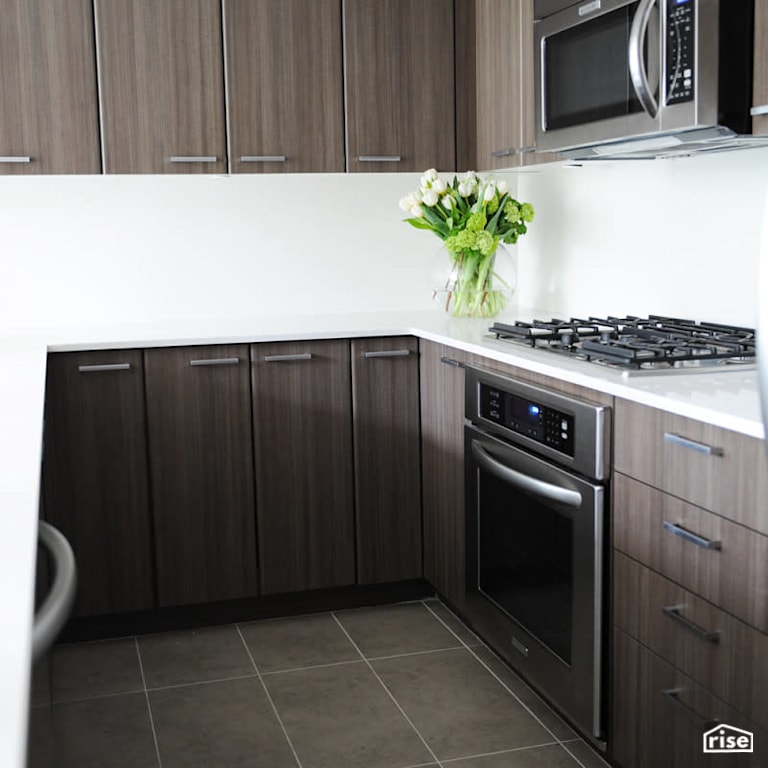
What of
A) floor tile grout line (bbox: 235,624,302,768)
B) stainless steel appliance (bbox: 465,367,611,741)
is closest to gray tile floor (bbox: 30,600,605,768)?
floor tile grout line (bbox: 235,624,302,768)

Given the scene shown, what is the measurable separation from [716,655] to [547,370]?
0.77 meters

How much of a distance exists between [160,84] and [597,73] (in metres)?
1.46

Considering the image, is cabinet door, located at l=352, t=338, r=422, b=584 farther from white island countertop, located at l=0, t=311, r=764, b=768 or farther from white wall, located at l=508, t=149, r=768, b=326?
white wall, located at l=508, t=149, r=768, b=326

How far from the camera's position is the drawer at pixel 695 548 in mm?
1779

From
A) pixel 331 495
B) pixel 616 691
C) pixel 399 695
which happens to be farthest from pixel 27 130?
pixel 616 691

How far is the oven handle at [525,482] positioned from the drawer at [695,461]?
183 millimetres

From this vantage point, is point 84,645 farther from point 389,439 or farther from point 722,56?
point 722,56

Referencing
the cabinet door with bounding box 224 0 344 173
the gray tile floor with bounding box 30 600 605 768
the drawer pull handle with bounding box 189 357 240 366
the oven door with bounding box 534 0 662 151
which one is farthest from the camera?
the cabinet door with bounding box 224 0 344 173

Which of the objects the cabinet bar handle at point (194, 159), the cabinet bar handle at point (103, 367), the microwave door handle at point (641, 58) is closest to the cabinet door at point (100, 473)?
the cabinet bar handle at point (103, 367)

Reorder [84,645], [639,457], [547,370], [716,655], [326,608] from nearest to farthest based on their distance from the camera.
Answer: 1. [716,655]
2. [639,457]
3. [547,370]
4. [84,645]
5. [326,608]

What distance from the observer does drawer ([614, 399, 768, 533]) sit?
1767mm

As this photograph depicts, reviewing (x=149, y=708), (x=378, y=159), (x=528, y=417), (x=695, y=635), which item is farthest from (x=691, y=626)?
(x=378, y=159)

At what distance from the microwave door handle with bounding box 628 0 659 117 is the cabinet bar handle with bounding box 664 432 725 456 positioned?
83 cm

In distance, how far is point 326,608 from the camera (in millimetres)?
3479
